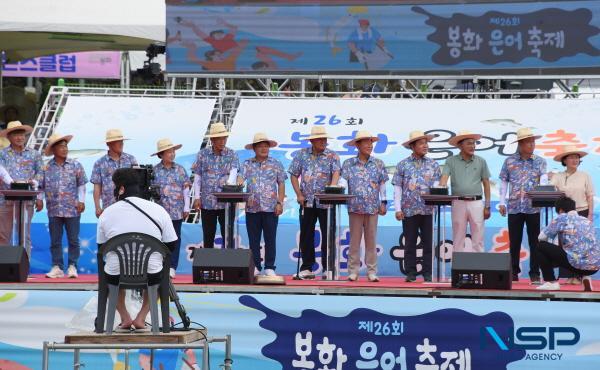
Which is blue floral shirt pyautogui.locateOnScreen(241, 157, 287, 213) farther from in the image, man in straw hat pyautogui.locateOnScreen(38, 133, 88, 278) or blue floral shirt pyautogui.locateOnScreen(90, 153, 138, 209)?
man in straw hat pyautogui.locateOnScreen(38, 133, 88, 278)

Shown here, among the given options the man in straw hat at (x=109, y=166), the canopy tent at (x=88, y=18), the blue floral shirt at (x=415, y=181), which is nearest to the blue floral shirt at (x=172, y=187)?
the man in straw hat at (x=109, y=166)

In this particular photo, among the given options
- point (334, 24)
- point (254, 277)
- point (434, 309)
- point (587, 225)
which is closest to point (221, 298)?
point (254, 277)

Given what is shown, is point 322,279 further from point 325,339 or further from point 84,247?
point 84,247

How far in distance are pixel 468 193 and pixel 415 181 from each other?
0.51m

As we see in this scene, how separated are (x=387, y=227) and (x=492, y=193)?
130cm

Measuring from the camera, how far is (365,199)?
38.1ft

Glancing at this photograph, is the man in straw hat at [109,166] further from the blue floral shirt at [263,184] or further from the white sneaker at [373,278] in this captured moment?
the white sneaker at [373,278]

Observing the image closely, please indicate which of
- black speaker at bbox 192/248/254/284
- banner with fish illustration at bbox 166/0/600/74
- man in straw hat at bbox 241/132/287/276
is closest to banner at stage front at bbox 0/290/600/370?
black speaker at bbox 192/248/254/284

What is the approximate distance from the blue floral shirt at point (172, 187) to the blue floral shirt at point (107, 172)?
1.01 feet

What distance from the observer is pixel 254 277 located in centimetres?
1091

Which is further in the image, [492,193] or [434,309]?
[492,193]

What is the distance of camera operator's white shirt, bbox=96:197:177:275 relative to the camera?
8164 mm

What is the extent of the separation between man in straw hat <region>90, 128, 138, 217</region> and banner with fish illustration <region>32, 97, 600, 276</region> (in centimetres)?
126

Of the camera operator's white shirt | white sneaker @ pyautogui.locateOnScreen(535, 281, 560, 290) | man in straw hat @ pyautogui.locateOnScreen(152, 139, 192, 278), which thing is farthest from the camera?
man in straw hat @ pyautogui.locateOnScreen(152, 139, 192, 278)
